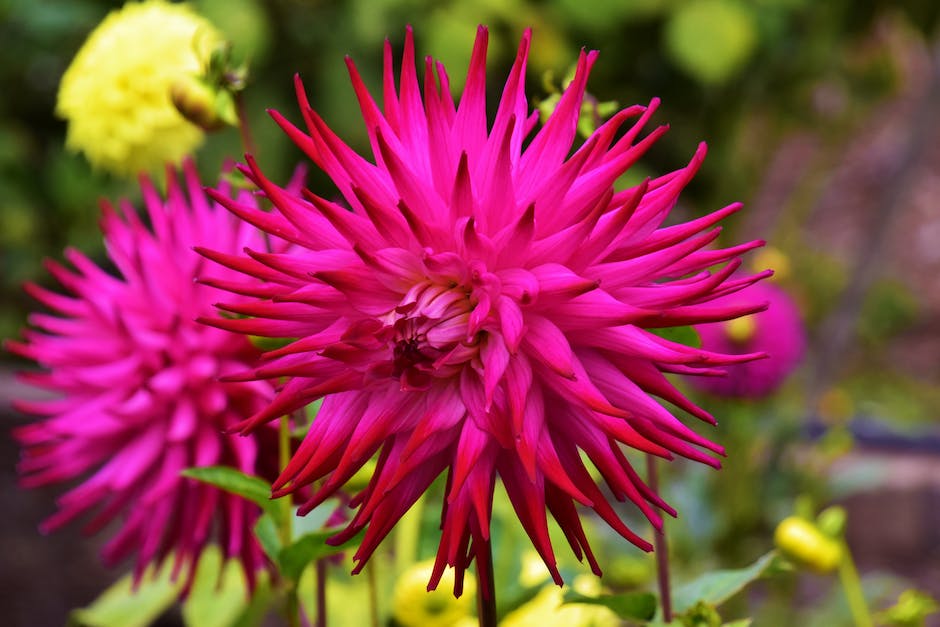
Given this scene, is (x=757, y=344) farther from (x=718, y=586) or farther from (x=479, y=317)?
(x=479, y=317)

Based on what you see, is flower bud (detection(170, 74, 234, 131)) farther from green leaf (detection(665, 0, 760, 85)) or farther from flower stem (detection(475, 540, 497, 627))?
green leaf (detection(665, 0, 760, 85))

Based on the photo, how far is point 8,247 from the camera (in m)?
1.64

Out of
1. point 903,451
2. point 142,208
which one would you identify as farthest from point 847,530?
point 142,208

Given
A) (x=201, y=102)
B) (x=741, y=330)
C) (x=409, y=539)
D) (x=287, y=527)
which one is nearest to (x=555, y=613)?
(x=409, y=539)

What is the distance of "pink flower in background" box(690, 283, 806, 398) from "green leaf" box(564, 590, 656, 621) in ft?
1.56

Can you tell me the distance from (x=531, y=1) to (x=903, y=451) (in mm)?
769

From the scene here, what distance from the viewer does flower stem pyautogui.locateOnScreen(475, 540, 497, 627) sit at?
→ 31cm

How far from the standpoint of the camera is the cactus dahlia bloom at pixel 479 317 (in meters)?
0.30

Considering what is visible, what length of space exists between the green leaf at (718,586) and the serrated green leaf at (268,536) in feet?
0.51

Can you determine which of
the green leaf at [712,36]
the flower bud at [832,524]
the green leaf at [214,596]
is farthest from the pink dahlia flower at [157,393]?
the green leaf at [712,36]

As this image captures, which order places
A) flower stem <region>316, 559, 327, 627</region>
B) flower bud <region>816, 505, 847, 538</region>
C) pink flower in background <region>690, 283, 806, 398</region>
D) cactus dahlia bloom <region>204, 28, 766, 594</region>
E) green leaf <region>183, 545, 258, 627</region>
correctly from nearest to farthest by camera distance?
cactus dahlia bloom <region>204, 28, 766, 594</region> → flower stem <region>316, 559, 327, 627</region> → flower bud <region>816, 505, 847, 538</region> → green leaf <region>183, 545, 258, 627</region> → pink flower in background <region>690, 283, 806, 398</region>

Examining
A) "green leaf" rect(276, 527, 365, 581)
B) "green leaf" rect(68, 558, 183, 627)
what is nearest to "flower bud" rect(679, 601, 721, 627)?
"green leaf" rect(276, 527, 365, 581)

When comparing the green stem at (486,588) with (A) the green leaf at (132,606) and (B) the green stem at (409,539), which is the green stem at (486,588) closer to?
(B) the green stem at (409,539)

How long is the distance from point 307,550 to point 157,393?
14cm
